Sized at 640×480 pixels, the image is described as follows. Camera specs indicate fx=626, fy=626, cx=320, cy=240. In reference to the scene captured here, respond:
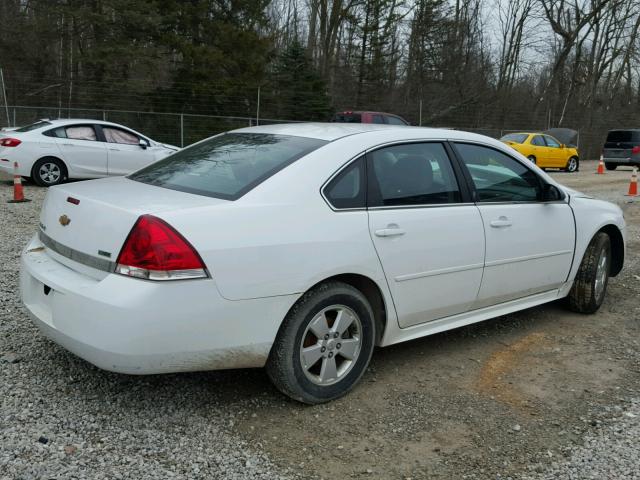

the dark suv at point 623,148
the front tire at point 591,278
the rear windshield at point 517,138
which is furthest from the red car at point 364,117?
the front tire at point 591,278

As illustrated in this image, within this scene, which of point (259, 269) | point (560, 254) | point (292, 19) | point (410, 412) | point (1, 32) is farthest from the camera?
point (292, 19)

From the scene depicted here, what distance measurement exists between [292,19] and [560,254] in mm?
35063

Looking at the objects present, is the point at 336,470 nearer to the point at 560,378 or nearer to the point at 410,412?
the point at 410,412

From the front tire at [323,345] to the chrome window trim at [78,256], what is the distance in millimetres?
922

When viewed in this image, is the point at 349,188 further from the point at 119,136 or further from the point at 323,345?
the point at 119,136

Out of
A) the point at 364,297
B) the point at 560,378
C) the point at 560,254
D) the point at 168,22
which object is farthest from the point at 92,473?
the point at 168,22

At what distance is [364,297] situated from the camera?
3566 millimetres

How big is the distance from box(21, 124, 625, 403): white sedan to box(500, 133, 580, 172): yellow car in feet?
57.1

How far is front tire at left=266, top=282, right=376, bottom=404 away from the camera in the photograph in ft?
10.7

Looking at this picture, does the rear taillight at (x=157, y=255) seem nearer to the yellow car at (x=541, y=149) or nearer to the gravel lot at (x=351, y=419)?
the gravel lot at (x=351, y=419)

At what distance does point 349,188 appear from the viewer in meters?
3.56

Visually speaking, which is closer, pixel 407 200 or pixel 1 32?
pixel 407 200

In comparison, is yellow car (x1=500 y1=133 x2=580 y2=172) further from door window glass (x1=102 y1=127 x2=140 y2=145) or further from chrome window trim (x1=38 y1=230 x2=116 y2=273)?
chrome window trim (x1=38 y1=230 x2=116 y2=273)

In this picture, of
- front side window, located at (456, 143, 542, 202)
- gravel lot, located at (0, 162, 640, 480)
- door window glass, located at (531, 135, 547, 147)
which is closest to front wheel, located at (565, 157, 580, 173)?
door window glass, located at (531, 135, 547, 147)
